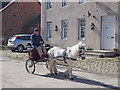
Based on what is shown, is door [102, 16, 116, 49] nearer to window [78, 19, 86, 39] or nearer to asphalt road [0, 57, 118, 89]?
window [78, 19, 86, 39]

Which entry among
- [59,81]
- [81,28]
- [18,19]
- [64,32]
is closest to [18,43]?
[64,32]

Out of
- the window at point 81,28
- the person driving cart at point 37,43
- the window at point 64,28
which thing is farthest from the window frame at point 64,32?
the person driving cart at point 37,43

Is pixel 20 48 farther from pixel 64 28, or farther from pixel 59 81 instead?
pixel 59 81

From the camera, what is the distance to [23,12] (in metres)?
34.3

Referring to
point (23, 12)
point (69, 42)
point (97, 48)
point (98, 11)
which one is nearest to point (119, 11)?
point (98, 11)

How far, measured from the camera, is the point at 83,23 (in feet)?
61.9

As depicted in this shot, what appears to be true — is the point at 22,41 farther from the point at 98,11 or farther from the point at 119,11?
the point at 119,11

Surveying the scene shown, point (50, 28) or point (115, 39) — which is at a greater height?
point (50, 28)

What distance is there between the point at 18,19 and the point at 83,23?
1767cm

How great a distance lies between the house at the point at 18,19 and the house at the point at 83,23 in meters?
10.3

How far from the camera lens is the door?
52.5ft

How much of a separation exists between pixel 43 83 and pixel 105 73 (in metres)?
3.16

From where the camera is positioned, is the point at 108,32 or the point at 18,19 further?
the point at 18,19

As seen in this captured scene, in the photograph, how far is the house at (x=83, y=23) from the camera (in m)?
16.0
